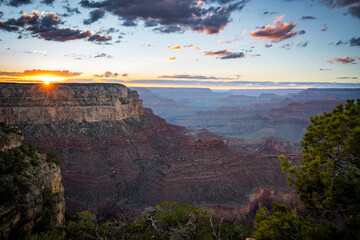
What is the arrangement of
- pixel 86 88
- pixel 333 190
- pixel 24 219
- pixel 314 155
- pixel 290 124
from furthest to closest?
pixel 290 124 < pixel 86 88 < pixel 24 219 < pixel 314 155 < pixel 333 190

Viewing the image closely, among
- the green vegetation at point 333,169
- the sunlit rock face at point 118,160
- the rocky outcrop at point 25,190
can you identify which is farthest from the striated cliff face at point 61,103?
the green vegetation at point 333,169

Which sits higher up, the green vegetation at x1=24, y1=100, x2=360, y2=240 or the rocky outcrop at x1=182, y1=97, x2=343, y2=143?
the green vegetation at x1=24, y1=100, x2=360, y2=240

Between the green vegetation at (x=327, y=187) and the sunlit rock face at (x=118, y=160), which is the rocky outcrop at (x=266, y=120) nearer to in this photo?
the sunlit rock face at (x=118, y=160)

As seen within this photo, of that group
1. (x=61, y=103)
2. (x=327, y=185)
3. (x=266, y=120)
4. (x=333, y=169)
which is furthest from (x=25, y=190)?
(x=266, y=120)

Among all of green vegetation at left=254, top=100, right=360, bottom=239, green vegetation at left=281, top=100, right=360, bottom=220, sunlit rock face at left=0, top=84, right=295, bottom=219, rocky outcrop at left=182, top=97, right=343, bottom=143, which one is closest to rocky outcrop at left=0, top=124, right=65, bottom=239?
green vegetation at left=254, top=100, right=360, bottom=239

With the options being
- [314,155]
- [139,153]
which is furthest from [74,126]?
[314,155]

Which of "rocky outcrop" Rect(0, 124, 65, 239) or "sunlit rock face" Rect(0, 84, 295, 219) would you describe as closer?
"rocky outcrop" Rect(0, 124, 65, 239)

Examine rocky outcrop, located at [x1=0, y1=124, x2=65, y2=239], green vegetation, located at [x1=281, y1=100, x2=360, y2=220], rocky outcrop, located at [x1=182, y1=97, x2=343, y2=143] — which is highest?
green vegetation, located at [x1=281, y1=100, x2=360, y2=220]

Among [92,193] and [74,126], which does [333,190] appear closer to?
[92,193]

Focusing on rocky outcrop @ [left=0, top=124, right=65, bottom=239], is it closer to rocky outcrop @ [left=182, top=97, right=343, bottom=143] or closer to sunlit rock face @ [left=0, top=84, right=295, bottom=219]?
sunlit rock face @ [left=0, top=84, right=295, bottom=219]
